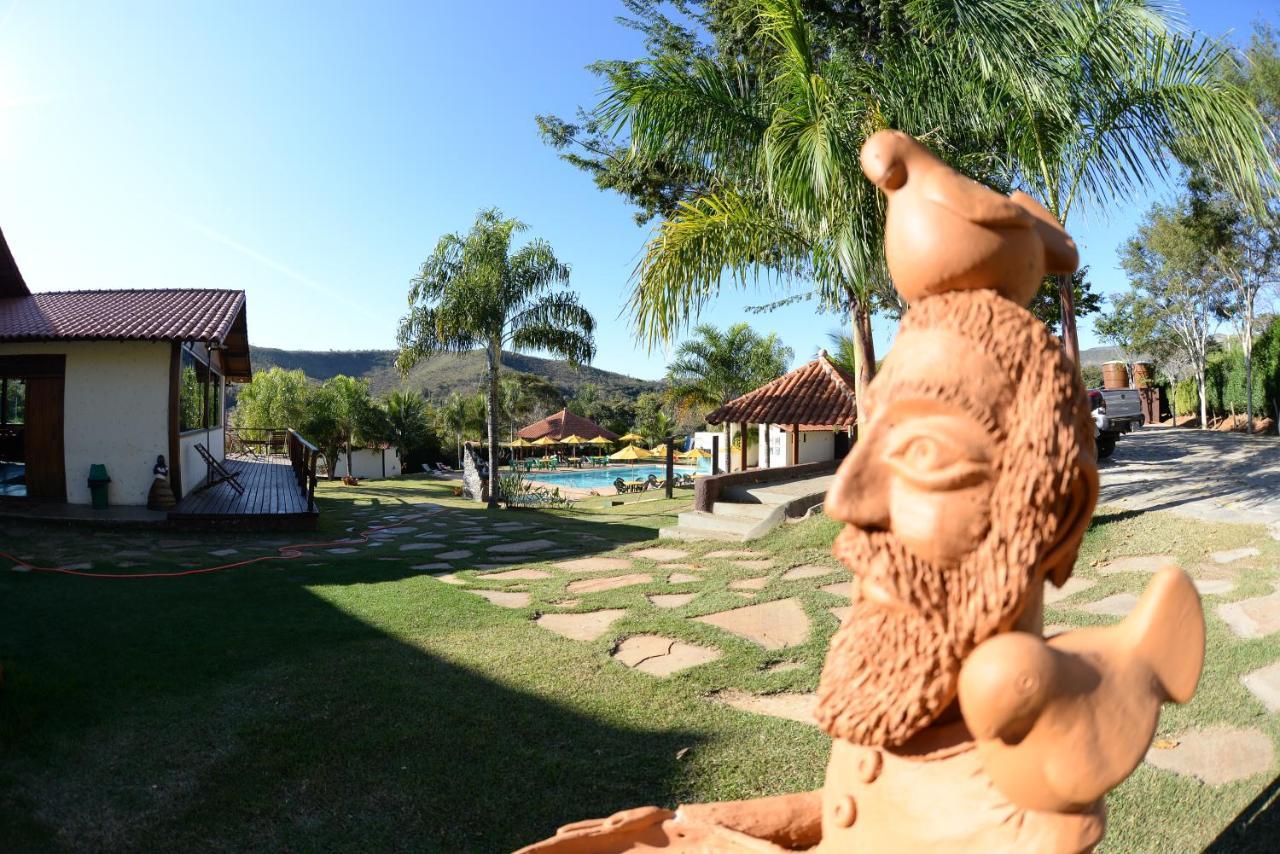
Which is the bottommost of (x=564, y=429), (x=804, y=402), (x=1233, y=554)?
(x=1233, y=554)

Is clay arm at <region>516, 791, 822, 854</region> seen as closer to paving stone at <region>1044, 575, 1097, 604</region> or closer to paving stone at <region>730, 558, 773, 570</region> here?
paving stone at <region>1044, 575, 1097, 604</region>

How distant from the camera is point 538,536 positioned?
1091 cm

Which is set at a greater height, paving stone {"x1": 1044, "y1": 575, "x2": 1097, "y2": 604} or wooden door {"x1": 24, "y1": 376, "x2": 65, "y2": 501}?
wooden door {"x1": 24, "y1": 376, "x2": 65, "y2": 501}

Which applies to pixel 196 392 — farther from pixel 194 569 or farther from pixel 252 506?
pixel 194 569

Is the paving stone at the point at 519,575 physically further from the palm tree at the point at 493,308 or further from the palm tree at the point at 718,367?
the palm tree at the point at 718,367

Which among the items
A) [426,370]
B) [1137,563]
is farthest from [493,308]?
[426,370]

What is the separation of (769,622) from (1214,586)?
3218 millimetres

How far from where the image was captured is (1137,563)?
623 centimetres

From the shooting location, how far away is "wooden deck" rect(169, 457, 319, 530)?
10953mm

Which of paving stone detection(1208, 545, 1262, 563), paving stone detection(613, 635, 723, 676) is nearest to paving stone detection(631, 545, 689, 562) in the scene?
paving stone detection(613, 635, 723, 676)

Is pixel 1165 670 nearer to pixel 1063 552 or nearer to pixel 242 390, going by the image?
pixel 1063 552

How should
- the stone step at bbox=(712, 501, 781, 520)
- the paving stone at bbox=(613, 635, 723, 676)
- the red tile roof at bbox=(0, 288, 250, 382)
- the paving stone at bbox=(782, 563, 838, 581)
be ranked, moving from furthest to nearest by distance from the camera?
the red tile roof at bbox=(0, 288, 250, 382) < the stone step at bbox=(712, 501, 781, 520) < the paving stone at bbox=(782, 563, 838, 581) < the paving stone at bbox=(613, 635, 723, 676)

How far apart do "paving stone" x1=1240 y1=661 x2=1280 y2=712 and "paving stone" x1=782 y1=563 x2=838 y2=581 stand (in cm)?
325

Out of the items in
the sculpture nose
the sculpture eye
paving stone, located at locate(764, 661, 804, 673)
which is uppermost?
the sculpture eye
